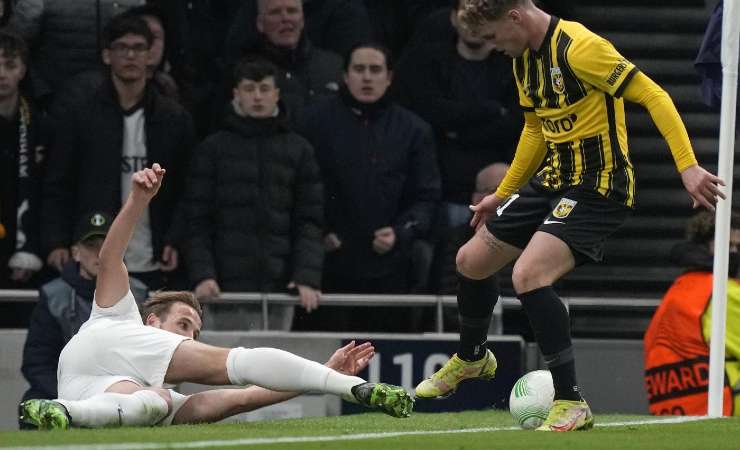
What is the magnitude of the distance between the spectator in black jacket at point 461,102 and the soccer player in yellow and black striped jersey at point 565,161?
4.34 m

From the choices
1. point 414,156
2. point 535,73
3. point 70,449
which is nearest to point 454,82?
point 414,156

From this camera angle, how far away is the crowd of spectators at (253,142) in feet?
40.3

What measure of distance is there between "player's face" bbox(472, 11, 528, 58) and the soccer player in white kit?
62.1 inches

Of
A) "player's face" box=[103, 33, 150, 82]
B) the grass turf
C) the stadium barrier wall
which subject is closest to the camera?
the grass turf

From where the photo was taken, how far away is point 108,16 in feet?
42.9

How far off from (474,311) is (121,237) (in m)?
1.85

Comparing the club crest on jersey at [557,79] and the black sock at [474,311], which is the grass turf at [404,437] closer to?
the black sock at [474,311]

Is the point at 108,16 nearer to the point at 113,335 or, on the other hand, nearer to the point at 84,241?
the point at 84,241

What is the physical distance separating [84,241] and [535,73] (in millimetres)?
3752

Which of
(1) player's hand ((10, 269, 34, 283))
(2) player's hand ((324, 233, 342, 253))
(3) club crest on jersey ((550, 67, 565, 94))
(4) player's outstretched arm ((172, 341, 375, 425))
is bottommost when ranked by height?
(4) player's outstretched arm ((172, 341, 375, 425))

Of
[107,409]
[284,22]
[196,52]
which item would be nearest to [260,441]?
[107,409]

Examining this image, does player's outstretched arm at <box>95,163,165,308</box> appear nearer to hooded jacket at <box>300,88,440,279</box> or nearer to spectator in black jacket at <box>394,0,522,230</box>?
hooded jacket at <box>300,88,440,279</box>

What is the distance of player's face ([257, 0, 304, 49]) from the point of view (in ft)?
43.3

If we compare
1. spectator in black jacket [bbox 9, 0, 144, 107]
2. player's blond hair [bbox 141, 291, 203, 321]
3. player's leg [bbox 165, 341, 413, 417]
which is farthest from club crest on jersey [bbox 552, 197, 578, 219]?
spectator in black jacket [bbox 9, 0, 144, 107]
